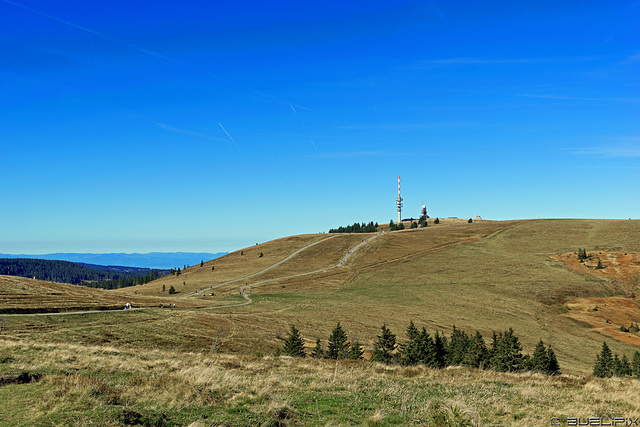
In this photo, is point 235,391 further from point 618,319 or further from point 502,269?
point 502,269

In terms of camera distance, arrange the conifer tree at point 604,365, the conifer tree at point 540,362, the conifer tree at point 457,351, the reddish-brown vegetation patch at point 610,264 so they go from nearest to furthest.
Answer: the conifer tree at point 540,362 < the conifer tree at point 457,351 < the conifer tree at point 604,365 < the reddish-brown vegetation patch at point 610,264

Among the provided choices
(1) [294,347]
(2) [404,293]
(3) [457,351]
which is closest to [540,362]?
(3) [457,351]

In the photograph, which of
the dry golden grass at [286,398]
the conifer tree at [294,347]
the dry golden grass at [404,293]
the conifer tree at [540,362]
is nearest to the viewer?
the dry golden grass at [286,398]

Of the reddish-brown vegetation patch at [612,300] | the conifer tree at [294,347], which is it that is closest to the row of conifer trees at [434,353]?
the conifer tree at [294,347]

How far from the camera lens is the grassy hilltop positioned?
1097 centimetres

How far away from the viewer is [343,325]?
6619 cm

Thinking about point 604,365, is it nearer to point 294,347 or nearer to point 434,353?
point 434,353

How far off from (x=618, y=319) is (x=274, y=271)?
9649 centimetres

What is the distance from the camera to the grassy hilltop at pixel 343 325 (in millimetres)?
10969

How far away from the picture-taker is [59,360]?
18062 millimetres

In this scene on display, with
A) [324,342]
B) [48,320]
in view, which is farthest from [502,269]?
[48,320]

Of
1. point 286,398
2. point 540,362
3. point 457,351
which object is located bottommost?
point 540,362

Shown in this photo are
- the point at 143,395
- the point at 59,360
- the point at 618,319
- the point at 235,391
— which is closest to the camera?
the point at 143,395

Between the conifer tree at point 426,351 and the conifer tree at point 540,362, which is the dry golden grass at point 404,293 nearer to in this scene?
the conifer tree at point 540,362
